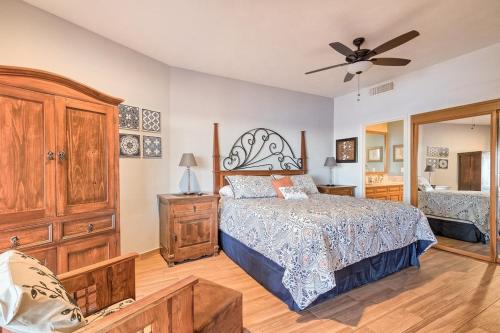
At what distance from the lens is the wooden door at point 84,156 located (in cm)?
175

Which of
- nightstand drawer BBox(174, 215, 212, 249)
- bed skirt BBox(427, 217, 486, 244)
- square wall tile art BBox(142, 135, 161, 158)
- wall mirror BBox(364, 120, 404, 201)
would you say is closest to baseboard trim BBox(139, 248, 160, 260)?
nightstand drawer BBox(174, 215, 212, 249)

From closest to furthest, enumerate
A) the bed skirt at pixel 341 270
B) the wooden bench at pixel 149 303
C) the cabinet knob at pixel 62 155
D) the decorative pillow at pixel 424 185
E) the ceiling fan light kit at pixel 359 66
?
1. the wooden bench at pixel 149 303
2. the cabinet knob at pixel 62 155
3. the bed skirt at pixel 341 270
4. the ceiling fan light kit at pixel 359 66
5. the decorative pillow at pixel 424 185

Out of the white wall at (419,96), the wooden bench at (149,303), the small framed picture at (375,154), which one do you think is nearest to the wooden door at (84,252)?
the wooden bench at (149,303)

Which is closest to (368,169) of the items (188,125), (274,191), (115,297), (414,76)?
(414,76)

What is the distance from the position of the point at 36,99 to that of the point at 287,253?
7.09 feet

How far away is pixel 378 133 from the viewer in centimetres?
591

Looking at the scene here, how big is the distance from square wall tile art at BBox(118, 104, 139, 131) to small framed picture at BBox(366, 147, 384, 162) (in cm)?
514

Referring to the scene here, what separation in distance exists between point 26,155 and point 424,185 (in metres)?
4.95

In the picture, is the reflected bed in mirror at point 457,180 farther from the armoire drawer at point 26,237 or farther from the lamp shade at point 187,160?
the armoire drawer at point 26,237

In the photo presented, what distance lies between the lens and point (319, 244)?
192cm

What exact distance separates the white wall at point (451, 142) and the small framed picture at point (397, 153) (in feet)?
6.33

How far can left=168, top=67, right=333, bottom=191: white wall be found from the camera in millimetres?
3656

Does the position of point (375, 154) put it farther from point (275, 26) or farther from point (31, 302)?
point (31, 302)

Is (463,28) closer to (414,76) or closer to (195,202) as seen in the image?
(414,76)
